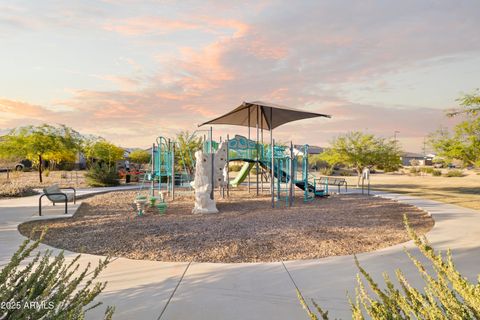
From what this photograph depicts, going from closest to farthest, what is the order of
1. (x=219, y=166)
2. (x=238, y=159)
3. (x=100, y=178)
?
(x=219, y=166)
(x=238, y=159)
(x=100, y=178)

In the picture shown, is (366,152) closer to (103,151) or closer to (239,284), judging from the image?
(239,284)

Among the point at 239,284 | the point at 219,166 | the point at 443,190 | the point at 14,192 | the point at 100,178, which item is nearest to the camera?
the point at 239,284

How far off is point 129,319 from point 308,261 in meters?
3.09

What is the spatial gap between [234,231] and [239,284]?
11.5ft

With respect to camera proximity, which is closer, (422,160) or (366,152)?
(366,152)

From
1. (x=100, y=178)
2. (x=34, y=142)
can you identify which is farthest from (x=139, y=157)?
(x=100, y=178)

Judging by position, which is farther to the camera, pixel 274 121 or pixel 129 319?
pixel 274 121

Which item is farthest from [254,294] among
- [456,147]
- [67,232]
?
[456,147]

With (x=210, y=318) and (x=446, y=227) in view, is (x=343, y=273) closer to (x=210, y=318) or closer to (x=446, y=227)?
(x=210, y=318)

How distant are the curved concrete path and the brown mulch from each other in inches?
23.2

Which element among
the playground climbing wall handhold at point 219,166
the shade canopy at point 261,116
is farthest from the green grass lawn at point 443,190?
the playground climbing wall handhold at point 219,166

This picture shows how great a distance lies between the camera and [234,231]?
786 centimetres

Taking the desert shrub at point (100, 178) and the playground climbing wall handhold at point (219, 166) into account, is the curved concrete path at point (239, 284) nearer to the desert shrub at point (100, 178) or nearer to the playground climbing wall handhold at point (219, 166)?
the playground climbing wall handhold at point (219, 166)

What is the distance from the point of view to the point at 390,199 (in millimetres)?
14297
